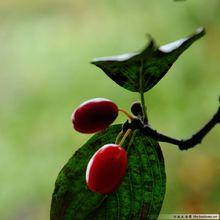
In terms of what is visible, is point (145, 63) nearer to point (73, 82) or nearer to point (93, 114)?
point (93, 114)

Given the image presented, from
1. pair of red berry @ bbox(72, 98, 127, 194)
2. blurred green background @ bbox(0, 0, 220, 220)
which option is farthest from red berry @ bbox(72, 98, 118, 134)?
blurred green background @ bbox(0, 0, 220, 220)

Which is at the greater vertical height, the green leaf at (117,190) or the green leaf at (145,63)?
the green leaf at (145,63)

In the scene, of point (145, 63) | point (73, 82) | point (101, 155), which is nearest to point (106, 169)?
point (101, 155)

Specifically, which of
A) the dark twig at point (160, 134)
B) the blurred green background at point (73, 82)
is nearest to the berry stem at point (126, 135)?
the dark twig at point (160, 134)

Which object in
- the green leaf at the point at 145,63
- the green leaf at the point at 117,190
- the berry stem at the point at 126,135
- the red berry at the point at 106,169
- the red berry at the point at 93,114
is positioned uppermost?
the green leaf at the point at 145,63

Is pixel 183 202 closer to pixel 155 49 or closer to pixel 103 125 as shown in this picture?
pixel 103 125

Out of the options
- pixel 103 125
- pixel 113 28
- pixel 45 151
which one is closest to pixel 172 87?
pixel 113 28

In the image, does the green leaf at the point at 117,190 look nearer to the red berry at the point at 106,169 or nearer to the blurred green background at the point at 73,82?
the red berry at the point at 106,169
